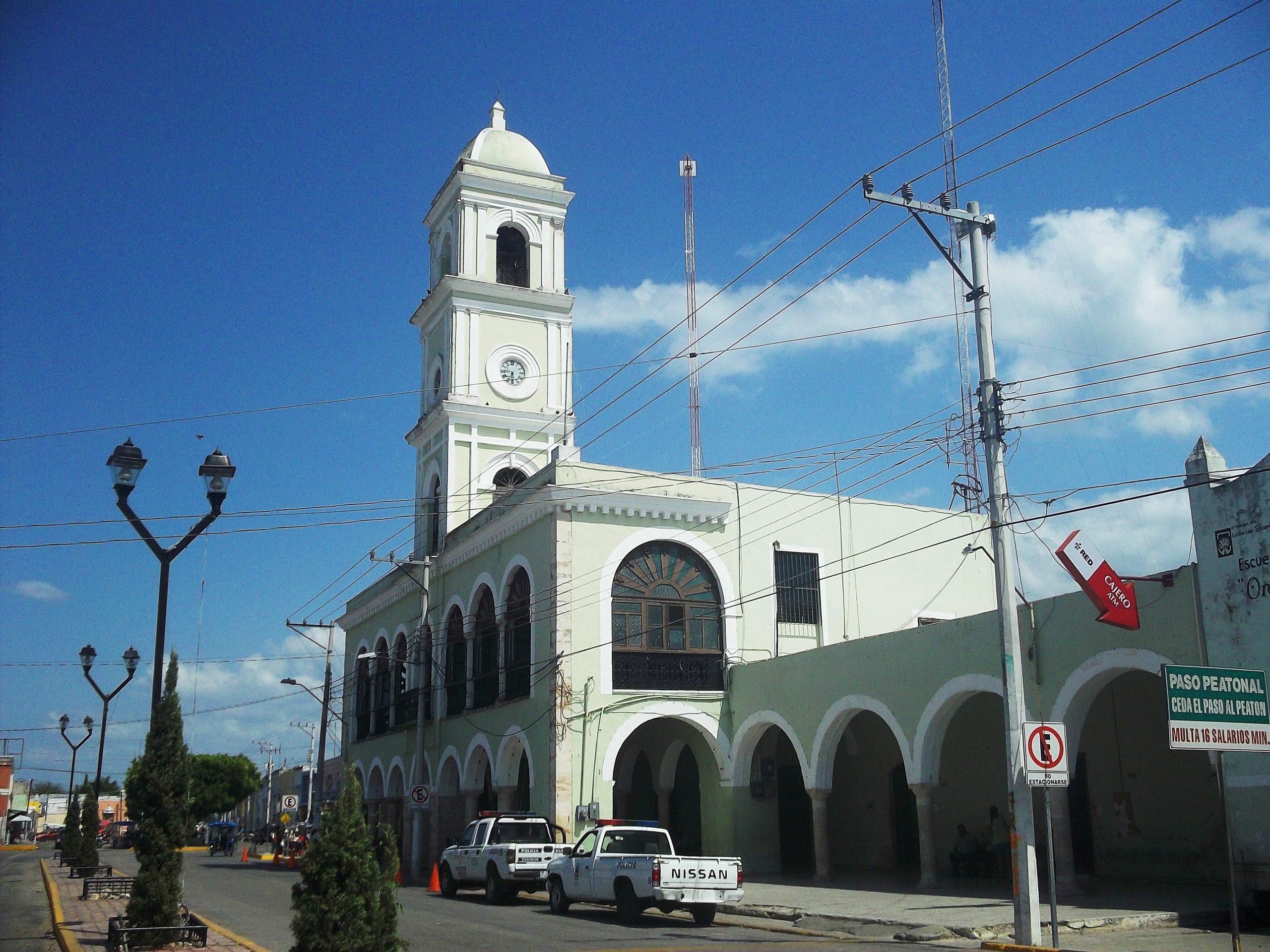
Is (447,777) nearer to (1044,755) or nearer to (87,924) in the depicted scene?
(87,924)

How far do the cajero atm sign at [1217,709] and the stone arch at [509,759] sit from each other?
18582mm

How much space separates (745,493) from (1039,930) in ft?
52.1

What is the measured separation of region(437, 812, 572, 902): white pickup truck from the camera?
21.0m

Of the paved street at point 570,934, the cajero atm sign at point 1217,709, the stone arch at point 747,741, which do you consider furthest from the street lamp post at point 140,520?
the stone arch at point 747,741

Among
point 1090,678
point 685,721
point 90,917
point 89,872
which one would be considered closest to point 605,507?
point 685,721

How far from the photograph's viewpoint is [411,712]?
35.8m

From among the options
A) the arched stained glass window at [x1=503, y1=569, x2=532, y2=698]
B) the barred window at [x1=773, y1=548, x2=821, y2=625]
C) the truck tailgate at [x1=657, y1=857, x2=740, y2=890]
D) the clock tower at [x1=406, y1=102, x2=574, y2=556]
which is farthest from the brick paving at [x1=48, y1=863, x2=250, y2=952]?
the barred window at [x1=773, y1=548, x2=821, y2=625]

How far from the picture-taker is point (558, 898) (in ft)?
62.9

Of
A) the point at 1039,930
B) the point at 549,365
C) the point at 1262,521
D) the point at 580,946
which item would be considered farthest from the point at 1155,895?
the point at 549,365

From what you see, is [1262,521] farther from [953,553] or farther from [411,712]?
[411,712]

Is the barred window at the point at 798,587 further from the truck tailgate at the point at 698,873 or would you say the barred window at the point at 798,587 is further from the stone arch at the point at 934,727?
the truck tailgate at the point at 698,873

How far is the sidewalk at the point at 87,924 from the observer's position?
43.6 feet

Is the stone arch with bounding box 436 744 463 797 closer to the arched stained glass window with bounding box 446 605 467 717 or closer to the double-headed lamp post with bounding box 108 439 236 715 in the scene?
the arched stained glass window with bounding box 446 605 467 717

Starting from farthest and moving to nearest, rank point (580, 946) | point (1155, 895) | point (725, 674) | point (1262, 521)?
1. point (725, 674)
2. point (1155, 895)
3. point (1262, 521)
4. point (580, 946)
